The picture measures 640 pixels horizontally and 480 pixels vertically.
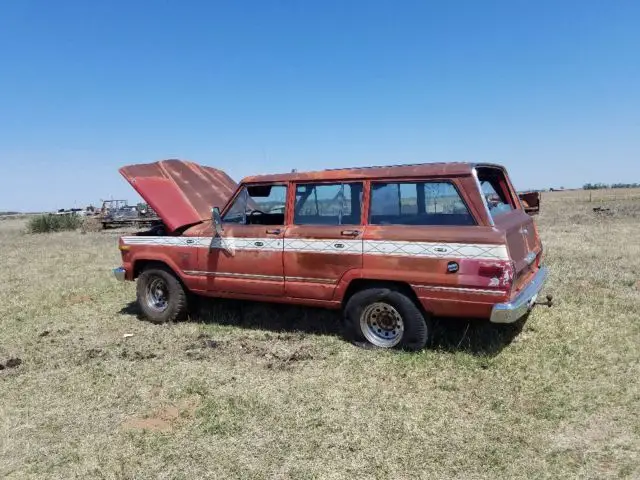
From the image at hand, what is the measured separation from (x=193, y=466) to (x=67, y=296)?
6529 mm

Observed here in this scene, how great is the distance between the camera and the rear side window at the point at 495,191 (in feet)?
16.6

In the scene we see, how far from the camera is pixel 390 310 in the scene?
5168 millimetres

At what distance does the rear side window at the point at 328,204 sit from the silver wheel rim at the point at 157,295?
7.74 ft

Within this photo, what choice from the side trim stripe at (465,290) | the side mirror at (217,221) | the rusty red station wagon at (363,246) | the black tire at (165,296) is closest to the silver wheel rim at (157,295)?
the black tire at (165,296)

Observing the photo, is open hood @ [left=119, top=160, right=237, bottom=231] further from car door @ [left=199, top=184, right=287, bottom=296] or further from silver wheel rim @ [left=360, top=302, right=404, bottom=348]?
silver wheel rim @ [left=360, top=302, right=404, bottom=348]

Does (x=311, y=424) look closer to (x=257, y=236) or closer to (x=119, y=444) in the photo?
(x=119, y=444)

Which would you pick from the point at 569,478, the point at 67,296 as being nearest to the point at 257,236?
the point at 569,478

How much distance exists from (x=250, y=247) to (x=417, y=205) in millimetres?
2003

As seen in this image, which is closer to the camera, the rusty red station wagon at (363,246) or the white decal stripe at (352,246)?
the white decal stripe at (352,246)

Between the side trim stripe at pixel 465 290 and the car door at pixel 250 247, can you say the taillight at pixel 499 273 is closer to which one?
the side trim stripe at pixel 465 290

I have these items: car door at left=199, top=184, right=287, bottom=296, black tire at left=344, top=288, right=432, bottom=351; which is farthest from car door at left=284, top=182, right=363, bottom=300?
black tire at left=344, top=288, right=432, bottom=351

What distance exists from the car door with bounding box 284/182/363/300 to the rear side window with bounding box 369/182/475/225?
0.73ft

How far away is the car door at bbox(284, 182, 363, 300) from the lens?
5.26 m

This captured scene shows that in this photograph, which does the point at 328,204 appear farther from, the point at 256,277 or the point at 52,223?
the point at 52,223
